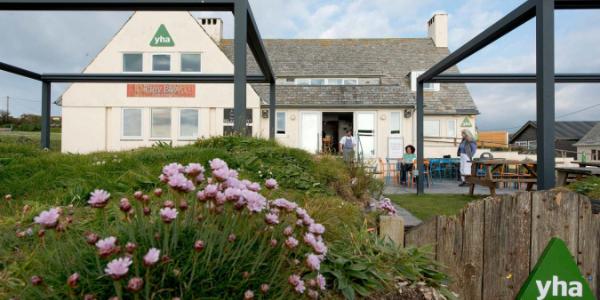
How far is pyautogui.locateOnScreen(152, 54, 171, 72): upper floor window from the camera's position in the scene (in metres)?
18.0

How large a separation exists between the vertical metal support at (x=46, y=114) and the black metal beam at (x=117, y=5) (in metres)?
4.57

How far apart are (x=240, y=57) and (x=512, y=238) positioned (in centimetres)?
307

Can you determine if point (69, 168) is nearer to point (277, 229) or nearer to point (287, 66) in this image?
point (277, 229)

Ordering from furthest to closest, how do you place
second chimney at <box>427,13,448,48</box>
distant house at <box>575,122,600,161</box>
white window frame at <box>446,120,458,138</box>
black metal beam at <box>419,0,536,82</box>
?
distant house at <box>575,122,600,161</box> < second chimney at <box>427,13,448,48</box> < white window frame at <box>446,120,458,138</box> < black metal beam at <box>419,0,536,82</box>

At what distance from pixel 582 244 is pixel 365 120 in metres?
16.7

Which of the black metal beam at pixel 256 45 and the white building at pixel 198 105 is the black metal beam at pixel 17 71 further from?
the white building at pixel 198 105

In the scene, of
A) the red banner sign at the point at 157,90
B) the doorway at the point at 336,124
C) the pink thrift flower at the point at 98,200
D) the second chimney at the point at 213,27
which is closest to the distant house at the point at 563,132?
the doorway at the point at 336,124

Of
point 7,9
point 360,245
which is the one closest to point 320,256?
point 360,245

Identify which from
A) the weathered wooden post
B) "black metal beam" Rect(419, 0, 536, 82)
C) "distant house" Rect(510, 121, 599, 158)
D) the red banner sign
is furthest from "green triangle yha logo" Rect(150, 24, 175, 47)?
"distant house" Rect(510, 121, 599, 158)

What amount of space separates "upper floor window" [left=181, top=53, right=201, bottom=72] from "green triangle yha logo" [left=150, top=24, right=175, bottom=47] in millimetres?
927

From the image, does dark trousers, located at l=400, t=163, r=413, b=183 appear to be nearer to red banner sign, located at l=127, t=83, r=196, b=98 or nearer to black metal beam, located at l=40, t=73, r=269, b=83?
black metal beam, located at l=40, t=73, r=269, b=83

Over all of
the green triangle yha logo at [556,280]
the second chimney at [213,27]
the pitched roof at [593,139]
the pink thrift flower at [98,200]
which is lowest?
the green triangle yha logo at [556,280]

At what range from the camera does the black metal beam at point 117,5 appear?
3677 mm

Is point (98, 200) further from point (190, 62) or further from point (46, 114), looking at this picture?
point (190, 62)
